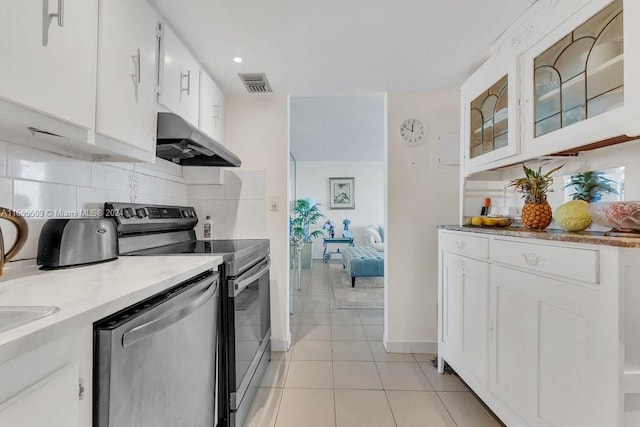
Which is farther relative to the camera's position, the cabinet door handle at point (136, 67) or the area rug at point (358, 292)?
the area rug at point (358, 292)

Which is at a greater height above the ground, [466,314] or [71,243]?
[71,243]

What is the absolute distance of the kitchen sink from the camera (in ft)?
2.03

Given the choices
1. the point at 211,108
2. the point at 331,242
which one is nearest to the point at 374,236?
the point at 331,242

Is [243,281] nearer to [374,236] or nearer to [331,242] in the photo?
[374,236]

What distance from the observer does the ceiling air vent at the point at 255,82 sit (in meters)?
2.19

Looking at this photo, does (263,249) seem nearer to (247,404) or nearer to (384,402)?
(247,404)

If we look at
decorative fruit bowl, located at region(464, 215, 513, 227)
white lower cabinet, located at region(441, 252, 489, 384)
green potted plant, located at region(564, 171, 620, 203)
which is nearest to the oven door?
white lower cabinet, located at region(441, 252, 489, 384)

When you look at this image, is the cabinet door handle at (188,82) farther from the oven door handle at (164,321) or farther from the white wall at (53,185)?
the oven door handle at (164,321)

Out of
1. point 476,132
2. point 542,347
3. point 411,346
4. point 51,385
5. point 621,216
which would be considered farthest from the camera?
point 411,346

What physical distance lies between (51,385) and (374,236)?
593 centimetres

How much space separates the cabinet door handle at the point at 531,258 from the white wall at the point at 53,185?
1999 millimetres

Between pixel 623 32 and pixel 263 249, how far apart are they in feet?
6.71

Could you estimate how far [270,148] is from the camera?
2520 mm

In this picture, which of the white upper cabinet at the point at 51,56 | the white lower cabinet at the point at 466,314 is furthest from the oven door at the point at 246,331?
the white lower cabinet at the point at 466,314
